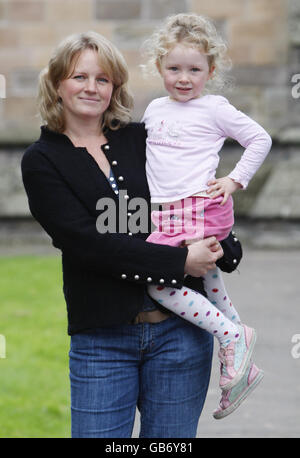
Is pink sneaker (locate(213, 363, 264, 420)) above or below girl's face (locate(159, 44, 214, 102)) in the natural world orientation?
below

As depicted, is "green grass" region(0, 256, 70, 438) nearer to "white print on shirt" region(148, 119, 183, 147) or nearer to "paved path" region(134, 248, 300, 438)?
"paved path" region(134, 248, 300, 438)

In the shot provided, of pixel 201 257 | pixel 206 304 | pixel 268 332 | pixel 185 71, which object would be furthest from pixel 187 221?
pixel 268 332

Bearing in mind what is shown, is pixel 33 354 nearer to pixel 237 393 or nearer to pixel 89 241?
pixel 237 393

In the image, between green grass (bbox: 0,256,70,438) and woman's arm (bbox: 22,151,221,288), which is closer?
woman's arm (bbox: 22,151,221,288)

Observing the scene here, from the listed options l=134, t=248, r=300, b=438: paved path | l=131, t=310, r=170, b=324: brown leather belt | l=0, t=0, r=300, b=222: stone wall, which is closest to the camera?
l=131, t=310, r=170, b=324: brown leather belt

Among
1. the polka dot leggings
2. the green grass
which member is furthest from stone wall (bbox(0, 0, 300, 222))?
the polka dot leggings

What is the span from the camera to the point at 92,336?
100 inches

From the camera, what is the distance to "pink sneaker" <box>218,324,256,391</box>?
262cm

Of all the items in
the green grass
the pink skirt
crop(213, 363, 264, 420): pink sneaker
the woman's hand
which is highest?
the pink skirt

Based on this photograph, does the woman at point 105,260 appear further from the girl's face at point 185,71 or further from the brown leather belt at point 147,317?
the girl's face at point 185,71

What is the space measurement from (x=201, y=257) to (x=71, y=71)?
0.67 meters

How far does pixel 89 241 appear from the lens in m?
2.44

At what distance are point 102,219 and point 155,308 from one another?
0.32 m

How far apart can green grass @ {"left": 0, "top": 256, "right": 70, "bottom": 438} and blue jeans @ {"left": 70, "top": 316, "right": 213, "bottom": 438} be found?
5.13 ft
